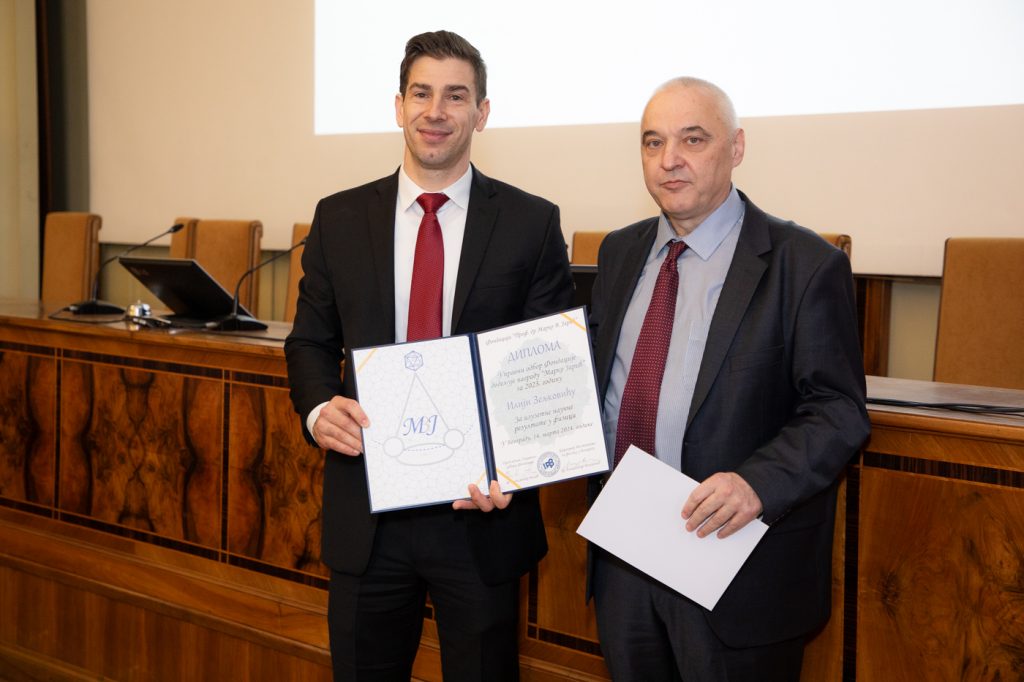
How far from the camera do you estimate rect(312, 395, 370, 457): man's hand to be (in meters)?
1.55

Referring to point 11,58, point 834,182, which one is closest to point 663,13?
point 834,182

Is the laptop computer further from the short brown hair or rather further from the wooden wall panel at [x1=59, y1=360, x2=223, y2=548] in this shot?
the short brown hair

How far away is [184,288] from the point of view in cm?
300

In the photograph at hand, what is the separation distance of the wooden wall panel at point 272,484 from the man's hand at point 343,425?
2.56ft

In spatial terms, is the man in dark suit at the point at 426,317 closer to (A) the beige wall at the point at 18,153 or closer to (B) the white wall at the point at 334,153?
(B) the white wall at the point at 334,153

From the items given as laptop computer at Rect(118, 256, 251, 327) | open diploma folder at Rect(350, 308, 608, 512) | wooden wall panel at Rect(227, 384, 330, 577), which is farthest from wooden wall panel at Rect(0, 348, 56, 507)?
open diploma folder at Rect(350, 308, 608, 512)

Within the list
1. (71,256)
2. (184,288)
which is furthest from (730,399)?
(71,256)

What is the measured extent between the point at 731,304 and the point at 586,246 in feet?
7.38

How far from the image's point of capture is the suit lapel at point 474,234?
164 cm

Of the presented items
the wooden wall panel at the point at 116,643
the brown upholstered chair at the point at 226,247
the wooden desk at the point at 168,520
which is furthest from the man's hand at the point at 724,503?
the brown upholstered chair at the point at 226,247

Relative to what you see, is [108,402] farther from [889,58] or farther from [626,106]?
[889,58]

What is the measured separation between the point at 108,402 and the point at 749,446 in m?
2.10

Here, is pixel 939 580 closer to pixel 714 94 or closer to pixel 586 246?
pixel 714 94

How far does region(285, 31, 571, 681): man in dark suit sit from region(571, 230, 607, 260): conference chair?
1890 mm
